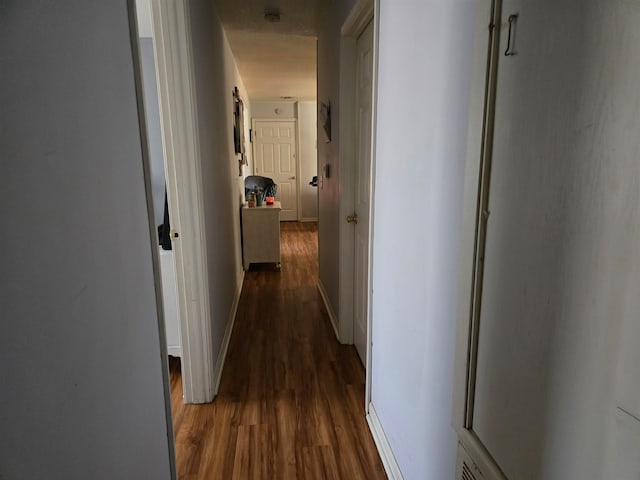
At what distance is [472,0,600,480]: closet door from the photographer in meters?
0.49

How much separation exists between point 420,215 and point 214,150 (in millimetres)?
1755

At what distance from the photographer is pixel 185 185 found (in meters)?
1.91

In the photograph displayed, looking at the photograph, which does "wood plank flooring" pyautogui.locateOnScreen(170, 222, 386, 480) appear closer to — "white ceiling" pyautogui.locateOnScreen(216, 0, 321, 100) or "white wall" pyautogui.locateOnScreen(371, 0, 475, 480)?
"white wall" pyautogui.locateOnScreen(371, 0, 475, 480)

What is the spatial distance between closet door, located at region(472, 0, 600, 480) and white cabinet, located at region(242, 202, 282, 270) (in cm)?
404

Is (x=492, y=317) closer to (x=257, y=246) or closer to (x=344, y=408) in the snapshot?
(x=344, y=408)

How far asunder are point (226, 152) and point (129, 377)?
2.61 metres

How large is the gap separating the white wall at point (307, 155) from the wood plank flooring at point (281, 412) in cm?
485

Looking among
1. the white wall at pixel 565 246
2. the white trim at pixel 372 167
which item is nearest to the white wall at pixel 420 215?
the white trim at pixel 372 167

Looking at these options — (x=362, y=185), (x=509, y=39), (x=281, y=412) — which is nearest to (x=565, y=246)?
(x=509, y=39)

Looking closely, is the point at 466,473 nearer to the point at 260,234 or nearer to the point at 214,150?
the point at 214,150

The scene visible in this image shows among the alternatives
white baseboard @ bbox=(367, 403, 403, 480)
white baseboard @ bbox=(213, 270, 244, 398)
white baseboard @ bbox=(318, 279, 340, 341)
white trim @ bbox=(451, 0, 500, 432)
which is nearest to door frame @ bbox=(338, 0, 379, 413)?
white baseboard @ bbox=(318, 279, 340, 341)

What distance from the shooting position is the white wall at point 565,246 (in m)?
0.41

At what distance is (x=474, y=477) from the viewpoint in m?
0.68

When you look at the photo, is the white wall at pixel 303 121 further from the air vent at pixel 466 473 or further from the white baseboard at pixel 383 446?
the air vent at pixel 466 473
